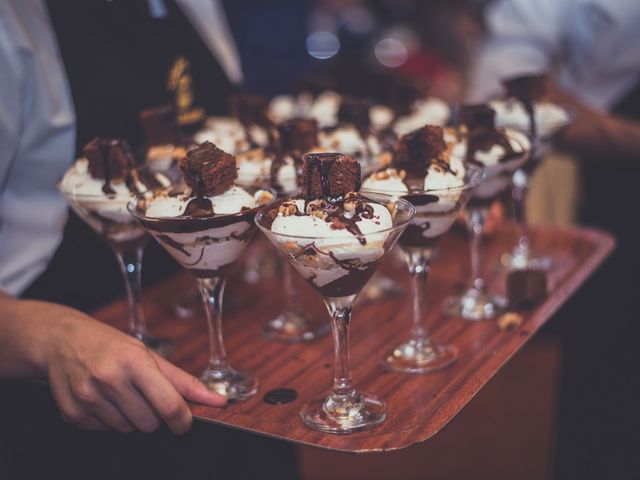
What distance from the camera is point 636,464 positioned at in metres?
3.18

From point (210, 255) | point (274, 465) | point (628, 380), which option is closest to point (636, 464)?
point (628, 380)

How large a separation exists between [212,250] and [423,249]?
22.1 inches

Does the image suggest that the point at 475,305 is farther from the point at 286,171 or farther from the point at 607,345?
the point at 607,345

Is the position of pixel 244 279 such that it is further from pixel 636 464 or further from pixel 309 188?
pixel 636 464

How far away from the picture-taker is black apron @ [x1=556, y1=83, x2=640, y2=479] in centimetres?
327

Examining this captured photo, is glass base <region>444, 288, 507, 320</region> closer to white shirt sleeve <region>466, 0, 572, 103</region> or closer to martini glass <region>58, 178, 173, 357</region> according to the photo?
martini glass <region>58, 178, 173, 357</region>

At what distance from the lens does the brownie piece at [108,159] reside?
1.92m

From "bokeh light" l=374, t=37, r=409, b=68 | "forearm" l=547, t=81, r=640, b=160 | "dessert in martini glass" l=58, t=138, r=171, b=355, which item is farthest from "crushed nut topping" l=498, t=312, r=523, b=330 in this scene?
"bokeh light" l=374, t=37, r=409, b=68

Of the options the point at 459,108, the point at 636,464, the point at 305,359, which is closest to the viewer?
the point at 305,359

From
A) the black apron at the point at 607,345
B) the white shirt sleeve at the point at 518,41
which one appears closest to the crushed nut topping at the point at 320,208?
the black apron at the point at 607,345

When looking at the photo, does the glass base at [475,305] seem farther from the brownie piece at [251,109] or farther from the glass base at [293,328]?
the brownie piece at [251,109]

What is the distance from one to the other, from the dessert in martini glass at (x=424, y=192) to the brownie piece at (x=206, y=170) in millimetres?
319

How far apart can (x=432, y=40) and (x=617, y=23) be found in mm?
4206

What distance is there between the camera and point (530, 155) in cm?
239
